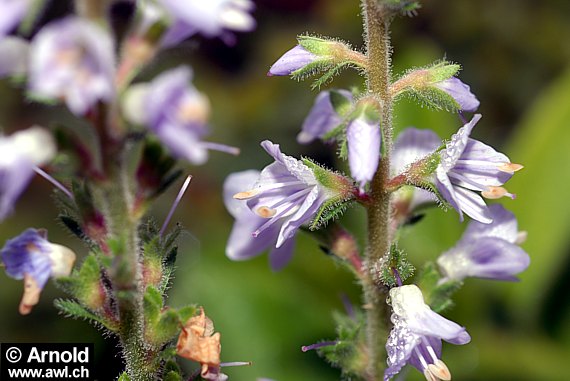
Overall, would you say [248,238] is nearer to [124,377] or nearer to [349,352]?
[349,352]

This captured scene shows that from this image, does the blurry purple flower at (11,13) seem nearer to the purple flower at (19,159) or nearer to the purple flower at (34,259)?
the purple flower at (19,159)

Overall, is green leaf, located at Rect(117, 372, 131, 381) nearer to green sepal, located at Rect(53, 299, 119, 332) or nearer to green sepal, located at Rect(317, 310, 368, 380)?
green sepal, located at Rect(53, 299, 119, 332)

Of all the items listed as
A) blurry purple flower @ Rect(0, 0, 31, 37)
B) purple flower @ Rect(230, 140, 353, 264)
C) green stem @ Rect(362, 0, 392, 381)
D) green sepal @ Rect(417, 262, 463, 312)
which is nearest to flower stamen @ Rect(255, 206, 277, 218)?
purple flower @ Rect(230, 140, 353, 264)

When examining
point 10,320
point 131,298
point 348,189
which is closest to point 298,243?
point 10,320

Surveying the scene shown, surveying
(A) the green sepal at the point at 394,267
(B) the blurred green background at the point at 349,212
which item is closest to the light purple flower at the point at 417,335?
(A) the green sepal at the point at 394,267

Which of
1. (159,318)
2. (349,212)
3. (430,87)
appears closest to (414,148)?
(430,87)

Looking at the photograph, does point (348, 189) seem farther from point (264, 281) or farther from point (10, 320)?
point (10, 320)

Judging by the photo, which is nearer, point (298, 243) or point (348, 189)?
point (348, 189)
